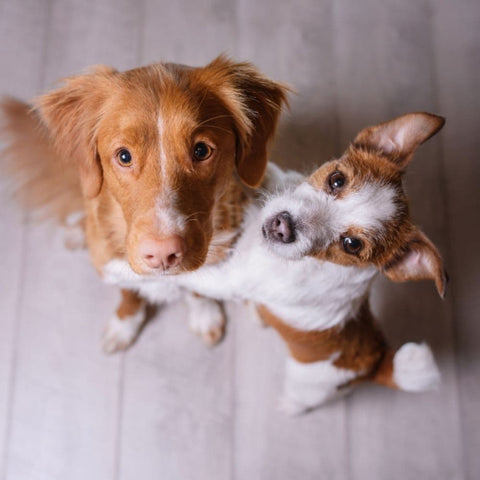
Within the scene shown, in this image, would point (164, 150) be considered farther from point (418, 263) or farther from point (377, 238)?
point (418, 263)

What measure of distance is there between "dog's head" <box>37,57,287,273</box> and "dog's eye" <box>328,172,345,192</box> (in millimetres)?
268

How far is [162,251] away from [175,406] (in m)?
1.23

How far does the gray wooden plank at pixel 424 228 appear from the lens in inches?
97.3

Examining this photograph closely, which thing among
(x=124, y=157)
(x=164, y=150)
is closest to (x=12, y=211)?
(x=124, y=157)

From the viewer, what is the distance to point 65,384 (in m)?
2.48

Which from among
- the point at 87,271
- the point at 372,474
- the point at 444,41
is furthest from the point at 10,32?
the point at 372,474

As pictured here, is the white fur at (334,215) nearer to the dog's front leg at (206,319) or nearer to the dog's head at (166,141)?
the dog's head at (166,141)

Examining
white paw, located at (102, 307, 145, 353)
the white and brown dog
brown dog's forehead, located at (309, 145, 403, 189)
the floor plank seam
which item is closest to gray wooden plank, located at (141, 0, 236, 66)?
the white and brown dog

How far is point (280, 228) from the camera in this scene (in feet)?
5.68

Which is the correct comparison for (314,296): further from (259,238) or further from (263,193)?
(263,193)

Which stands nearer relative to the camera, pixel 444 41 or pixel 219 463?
pixel 219 463

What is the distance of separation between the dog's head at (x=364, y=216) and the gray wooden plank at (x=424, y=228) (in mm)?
871

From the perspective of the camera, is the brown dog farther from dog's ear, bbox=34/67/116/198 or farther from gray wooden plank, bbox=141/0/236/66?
gray wooden plank, bbox=141/0/236/66

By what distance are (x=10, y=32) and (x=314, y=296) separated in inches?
86.0
